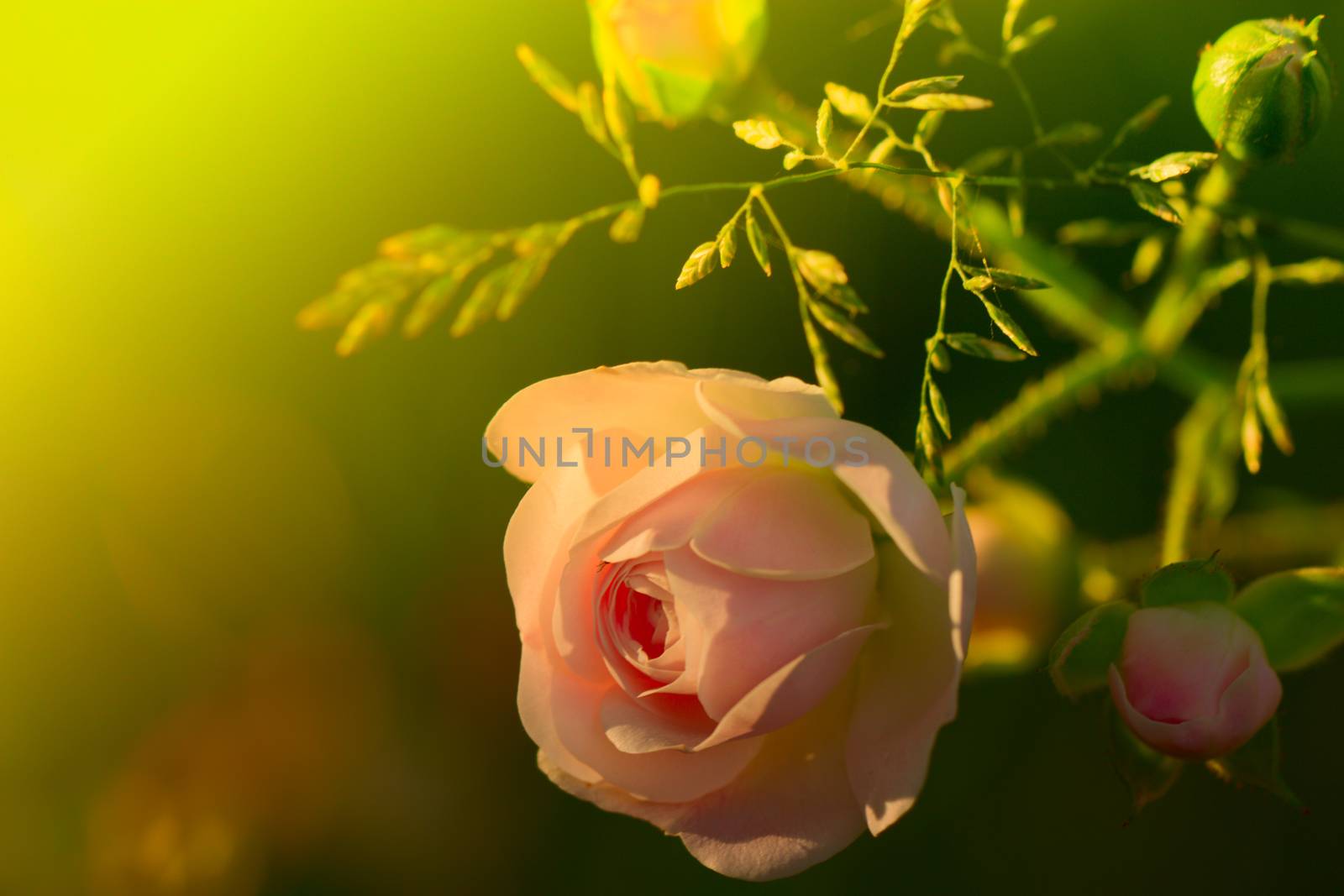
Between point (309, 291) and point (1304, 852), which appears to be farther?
point (309, 291)

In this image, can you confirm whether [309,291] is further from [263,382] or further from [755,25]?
[755,25]

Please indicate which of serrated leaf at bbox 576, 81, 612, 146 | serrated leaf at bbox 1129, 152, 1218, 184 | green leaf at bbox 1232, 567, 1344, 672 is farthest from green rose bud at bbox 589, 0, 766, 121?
green leaf at bbox 1232, 567, 1344, 672

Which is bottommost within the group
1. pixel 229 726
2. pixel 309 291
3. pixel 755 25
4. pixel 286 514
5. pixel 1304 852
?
pixel 1304 852

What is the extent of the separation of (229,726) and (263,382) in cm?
25

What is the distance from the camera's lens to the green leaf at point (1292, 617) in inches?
13.8

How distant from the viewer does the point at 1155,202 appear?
0.28 m

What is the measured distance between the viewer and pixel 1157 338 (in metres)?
0.49

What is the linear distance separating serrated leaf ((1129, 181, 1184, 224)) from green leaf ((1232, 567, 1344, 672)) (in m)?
0.15

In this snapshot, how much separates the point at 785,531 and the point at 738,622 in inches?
1.3

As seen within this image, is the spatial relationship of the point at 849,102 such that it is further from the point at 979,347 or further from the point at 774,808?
the point at 774,808

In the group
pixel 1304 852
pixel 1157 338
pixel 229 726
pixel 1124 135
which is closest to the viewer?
pixel 1124 135

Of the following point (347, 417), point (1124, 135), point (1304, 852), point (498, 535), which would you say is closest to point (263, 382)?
point (347, 417)

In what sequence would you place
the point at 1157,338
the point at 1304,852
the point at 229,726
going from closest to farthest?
1. the point at 1157,338
2. the point at 1304,852
3. the point at 229,726

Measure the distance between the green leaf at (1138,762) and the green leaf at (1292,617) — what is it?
0.17 ft
